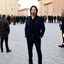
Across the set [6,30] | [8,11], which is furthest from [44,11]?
[6,30]

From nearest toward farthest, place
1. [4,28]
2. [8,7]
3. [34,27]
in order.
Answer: [34,27], [4,28], [8,7]

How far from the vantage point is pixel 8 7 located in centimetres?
12594

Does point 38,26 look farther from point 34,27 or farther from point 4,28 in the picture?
point 4,28

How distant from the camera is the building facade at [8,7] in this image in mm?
118125

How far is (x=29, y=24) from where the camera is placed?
298 inches

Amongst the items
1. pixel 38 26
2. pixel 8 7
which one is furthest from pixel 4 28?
pixel 8 7

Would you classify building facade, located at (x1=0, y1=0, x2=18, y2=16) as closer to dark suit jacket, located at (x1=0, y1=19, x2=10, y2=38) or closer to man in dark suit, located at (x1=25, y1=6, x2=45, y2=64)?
dark suit jacket, located at (x1=0, y1=19, x2=10, y2=38)

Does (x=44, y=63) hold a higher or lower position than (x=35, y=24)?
lower

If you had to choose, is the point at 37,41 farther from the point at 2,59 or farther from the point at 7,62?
the point at 2,59

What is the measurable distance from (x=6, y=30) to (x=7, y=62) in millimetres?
2276

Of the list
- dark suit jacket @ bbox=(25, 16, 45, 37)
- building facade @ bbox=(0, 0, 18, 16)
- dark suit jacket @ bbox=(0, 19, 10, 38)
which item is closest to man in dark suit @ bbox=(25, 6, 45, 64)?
dark suit jacket @ bbox=(25, 16, 45, 37)

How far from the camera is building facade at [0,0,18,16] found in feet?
388

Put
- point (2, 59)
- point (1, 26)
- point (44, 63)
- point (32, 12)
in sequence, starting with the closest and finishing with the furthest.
Answer: point (32, 12)
point (44, 63)
point (2, 59)
point (1, 26)

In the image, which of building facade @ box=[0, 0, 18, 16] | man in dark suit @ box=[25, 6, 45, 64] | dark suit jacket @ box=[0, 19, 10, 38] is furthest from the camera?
building facade @ box=[0, 0, 18, 16]
